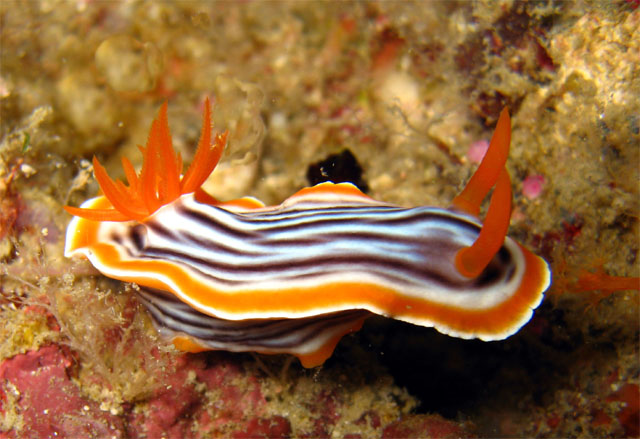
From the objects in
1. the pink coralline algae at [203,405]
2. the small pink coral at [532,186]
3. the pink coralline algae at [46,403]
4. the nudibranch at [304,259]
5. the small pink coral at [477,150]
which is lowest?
the pink coralline algae at [46,403]

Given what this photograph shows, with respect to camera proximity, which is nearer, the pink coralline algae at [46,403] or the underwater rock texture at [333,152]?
the pink coralline algae at [46,403]

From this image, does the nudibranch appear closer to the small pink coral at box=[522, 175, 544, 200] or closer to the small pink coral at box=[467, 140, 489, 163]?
the small pink coral at box=[522, 175, 544, 200]

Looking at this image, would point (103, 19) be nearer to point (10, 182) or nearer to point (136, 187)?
point (10, 182)

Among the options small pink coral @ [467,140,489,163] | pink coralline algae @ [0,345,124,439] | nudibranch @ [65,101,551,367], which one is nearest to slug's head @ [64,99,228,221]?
nudibranch @ [65,101,551,367]

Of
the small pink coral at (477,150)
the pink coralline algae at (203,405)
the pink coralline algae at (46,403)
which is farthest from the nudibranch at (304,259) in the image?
the small pink coral at (477,150)

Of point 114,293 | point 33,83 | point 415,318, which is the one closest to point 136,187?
point 114,293

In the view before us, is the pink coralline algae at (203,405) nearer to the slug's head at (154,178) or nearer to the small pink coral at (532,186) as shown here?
the slug's head at (154,178)
